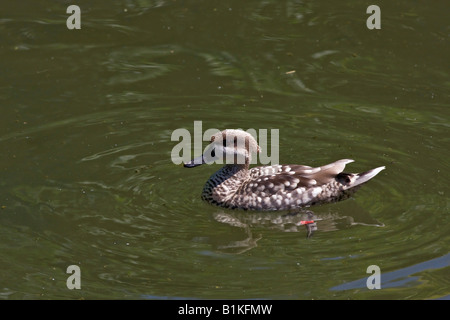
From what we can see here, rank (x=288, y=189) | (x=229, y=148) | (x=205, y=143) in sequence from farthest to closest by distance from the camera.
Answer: (x=205, y=143) → (x=229, y=148) → (x=288, y=189)

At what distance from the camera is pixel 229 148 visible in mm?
11781

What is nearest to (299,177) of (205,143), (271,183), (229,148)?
(271,183)

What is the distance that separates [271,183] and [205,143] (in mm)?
1828

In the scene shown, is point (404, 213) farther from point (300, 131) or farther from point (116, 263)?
point (116, 263)

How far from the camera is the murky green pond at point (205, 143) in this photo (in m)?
9.85

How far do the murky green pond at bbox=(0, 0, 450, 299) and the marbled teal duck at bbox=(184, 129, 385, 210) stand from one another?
0.62 feet

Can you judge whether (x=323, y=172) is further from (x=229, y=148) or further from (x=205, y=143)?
(x=205, y=143)

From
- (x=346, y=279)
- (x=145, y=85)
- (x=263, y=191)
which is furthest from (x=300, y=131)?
(x=346, y=279)

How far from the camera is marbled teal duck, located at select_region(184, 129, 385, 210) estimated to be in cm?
1149

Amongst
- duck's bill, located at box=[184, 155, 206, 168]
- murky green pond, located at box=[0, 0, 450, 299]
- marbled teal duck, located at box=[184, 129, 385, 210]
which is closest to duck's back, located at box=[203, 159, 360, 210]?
marbled teal duck, located at box=[184, 129, 385, 210]

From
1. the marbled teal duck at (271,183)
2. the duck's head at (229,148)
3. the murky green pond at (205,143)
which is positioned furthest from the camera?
the duck's head at (229,148)

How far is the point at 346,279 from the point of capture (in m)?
9.63

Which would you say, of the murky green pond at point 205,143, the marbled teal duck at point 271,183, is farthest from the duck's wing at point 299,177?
the murky green pond at point 205,143

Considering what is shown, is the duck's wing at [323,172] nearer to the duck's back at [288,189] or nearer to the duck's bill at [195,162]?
the duck's back at [288,189]
